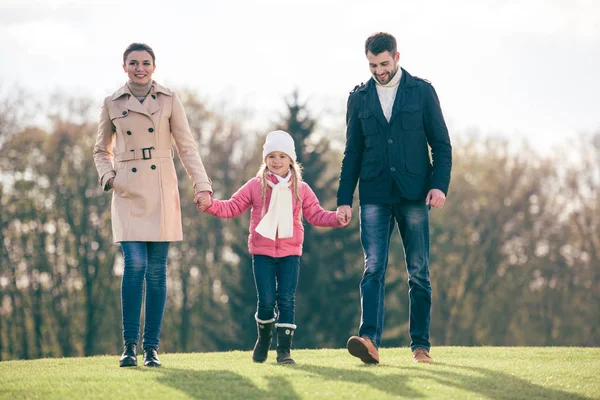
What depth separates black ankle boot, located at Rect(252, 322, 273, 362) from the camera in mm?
7422

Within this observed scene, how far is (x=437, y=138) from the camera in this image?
7.51 meters

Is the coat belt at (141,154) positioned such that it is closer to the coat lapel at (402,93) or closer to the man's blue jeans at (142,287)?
the man's blue jeans at (142,287)

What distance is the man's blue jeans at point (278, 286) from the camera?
7.31 m

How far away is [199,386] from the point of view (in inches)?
245

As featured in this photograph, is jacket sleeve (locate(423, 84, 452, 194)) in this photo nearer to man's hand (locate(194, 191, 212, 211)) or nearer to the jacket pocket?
man's hand (locate(194, 191, 212, 211))

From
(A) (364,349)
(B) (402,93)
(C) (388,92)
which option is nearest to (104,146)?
(C) (388,92)

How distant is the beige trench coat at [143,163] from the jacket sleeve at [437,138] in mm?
1956

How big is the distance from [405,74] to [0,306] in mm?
28208

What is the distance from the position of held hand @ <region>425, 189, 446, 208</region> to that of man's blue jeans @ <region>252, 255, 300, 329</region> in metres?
1.22

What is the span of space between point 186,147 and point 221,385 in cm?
230

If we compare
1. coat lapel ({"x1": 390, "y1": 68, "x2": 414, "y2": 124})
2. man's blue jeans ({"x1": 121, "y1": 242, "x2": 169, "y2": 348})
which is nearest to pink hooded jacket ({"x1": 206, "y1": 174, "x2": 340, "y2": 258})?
man's blue jeans ({"x1": 121, "y1": 242, "x2": 169, "y2": 348})

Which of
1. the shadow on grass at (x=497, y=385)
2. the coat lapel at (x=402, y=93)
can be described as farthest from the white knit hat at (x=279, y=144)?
the shadow on grass at (x=497, y=385)

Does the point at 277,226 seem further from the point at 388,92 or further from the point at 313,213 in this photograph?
the point at 388,92

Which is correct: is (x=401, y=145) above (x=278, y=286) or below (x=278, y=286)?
above
